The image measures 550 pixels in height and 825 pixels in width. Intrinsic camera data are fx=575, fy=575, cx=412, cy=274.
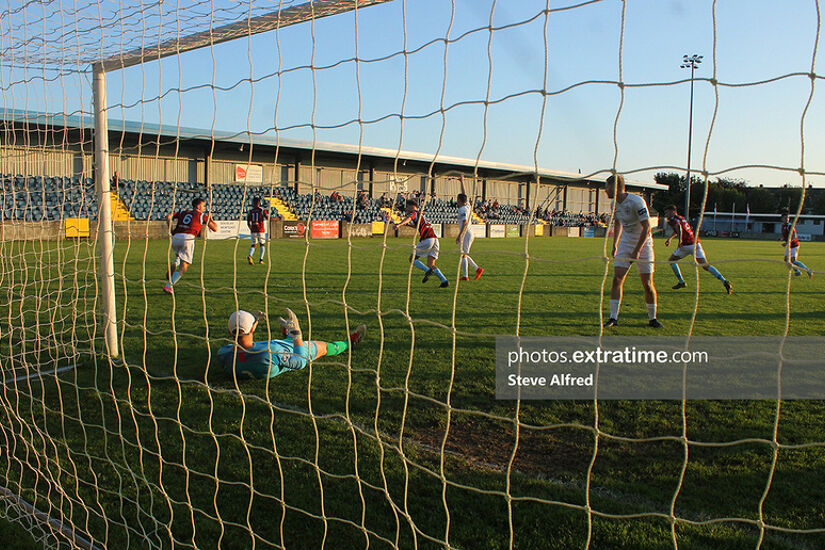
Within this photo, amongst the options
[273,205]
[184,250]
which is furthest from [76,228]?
[273,205]

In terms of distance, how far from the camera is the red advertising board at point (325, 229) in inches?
990

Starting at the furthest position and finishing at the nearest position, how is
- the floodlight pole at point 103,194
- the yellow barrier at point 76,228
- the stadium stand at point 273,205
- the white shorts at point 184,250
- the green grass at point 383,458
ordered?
the stadium stand at point 273,205 → the white shorts at point 184,250 → the yellow barrier at point 76,228 → the floodlight pole at point 103,194 → the green grass at point 383,458

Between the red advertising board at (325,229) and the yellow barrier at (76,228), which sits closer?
the yellow barrier at (76,228)

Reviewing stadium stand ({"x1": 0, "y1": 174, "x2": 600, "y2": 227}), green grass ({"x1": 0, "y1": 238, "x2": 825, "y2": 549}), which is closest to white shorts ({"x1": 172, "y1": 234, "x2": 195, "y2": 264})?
green grass ({"x1": 0, "y1": 238, "x2": 825, "y2": 549})

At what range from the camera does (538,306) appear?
8.45 m

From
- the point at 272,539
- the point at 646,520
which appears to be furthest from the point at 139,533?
the point at 646,520

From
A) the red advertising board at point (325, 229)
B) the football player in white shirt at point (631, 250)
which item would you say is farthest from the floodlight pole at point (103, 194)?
the red advertising board at point (325, 229)

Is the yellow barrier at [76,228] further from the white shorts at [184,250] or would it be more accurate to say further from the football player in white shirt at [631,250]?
the football player in white shirt at [631,250]

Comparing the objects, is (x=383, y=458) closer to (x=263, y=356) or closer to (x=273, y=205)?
(x=263, y=356)

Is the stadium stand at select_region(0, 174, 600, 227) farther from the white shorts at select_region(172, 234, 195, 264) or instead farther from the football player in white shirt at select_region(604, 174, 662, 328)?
the football player in white shirt at select_region(604, 174, 662, 328)

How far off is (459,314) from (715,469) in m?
4.77

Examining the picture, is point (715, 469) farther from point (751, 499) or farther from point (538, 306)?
point (538, 306)

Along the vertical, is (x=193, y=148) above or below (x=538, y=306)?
above

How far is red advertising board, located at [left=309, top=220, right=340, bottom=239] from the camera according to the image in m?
25.1
